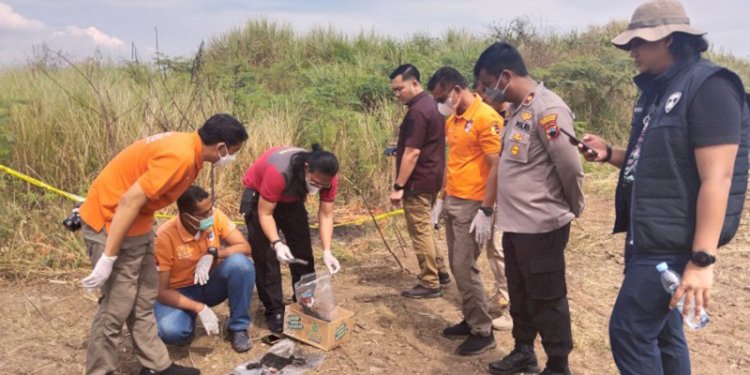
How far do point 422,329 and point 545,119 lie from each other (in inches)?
73.8

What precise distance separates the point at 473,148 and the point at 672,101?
173 cm

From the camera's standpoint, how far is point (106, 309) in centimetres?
286

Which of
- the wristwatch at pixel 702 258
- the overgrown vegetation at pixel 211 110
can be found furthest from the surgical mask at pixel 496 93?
the overgrown vegetation at pixel 211 110

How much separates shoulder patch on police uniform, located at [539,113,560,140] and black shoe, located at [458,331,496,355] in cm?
146

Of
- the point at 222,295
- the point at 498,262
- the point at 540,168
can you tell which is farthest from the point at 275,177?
the point at 498,262

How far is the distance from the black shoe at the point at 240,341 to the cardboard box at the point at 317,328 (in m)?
0.24

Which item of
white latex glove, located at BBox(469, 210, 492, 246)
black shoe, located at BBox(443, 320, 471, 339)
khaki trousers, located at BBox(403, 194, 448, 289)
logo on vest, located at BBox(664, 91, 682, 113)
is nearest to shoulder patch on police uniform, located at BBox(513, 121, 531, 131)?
white latex glove, located at BBox(469, 210, 492, 246)

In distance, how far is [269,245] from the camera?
146 inches

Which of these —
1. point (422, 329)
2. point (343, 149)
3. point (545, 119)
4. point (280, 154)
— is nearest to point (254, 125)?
point (343, 149)

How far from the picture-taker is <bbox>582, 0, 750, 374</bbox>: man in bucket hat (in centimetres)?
177

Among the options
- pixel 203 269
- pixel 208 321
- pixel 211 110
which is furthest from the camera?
pixel 211 110

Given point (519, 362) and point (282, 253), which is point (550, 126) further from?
point (282, 253)

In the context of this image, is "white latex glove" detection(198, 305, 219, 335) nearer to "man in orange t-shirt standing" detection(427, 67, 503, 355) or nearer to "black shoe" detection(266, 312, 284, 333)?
"black shoe" detection(266, 312, 284, 333)

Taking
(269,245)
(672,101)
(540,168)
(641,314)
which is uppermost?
(672,101)
